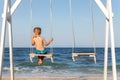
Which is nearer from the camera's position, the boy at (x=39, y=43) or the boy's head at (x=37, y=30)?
the boy's head at (x=37, y=30)

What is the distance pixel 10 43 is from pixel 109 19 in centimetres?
180

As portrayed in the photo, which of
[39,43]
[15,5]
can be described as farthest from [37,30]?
[15,5]

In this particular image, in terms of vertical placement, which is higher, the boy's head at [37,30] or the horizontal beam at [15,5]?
the horizontal beam at [15,5]

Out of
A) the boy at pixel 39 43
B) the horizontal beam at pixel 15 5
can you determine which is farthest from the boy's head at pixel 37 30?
the horizontal beam at pixel 15 5

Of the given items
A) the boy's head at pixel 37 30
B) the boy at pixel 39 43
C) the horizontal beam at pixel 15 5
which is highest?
the horizontal beam at pixel 15 5

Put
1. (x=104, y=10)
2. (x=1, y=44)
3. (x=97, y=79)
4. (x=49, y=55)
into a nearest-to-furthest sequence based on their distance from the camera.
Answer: (x=1, y=44)
(x=104, y=10)
(x=49, y=55)
(x=97, y=79)

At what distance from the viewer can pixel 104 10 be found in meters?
6.71

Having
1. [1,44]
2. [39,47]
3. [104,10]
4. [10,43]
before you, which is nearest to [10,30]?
[10,43]

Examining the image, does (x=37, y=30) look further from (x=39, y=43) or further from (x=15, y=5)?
(x=15, y=5)

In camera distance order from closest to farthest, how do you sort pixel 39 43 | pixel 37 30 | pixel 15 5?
pixel 15 5, pixel 37 30, pixel 39 43

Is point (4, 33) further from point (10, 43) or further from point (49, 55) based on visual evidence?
point (49, 55)

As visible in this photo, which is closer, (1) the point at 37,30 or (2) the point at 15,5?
(2) the point at 15,5

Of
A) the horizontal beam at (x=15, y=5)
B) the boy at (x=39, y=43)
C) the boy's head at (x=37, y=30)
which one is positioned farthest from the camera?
the boy at (x=39, y=43)

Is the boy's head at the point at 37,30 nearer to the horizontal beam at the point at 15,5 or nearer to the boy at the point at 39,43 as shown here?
the boy at the point at 39,43
